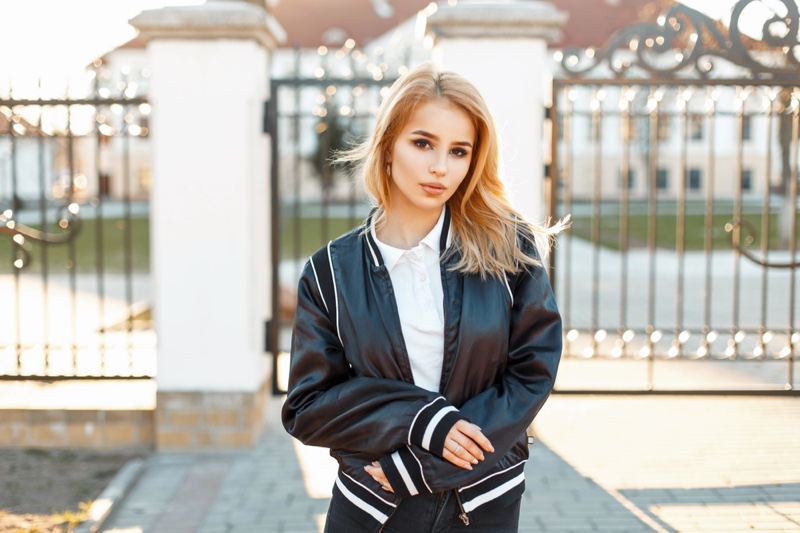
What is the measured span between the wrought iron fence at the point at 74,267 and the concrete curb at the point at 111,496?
2.13 feet

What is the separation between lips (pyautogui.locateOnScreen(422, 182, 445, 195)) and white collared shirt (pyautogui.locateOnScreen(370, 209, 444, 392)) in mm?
117

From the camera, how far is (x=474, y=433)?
200cm

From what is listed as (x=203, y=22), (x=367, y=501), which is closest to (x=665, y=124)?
(x=203, y=22)

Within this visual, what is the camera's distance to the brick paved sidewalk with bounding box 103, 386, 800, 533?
4227 millimetres

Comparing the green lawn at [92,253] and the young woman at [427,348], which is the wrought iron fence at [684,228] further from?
the green lawn at [92,253]

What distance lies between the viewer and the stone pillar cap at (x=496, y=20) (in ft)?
16.8

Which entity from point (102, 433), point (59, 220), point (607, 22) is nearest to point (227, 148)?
point (59, 220)

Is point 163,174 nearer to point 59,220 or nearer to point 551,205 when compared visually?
point 59,220

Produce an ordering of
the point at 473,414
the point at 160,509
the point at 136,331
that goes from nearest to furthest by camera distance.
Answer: the point at 473,414
the point at 160,509
the point at 136,331

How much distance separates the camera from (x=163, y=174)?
5.20 meters

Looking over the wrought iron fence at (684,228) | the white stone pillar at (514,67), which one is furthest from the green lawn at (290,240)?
the white stone pillar at (514,67)

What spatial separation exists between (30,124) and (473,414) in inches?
185

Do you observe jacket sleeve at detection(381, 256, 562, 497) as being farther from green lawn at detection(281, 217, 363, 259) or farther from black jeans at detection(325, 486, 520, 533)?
green lawn at detection(281, 217, 363, 259)

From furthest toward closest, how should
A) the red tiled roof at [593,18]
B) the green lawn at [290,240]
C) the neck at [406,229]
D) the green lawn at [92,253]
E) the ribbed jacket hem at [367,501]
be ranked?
the red tiled roof at [593,18] → the green lawn at [290,240] → the green lawn at [92,253] → the neck at [406,229] → the ribbed jacket hem at [367,501]
